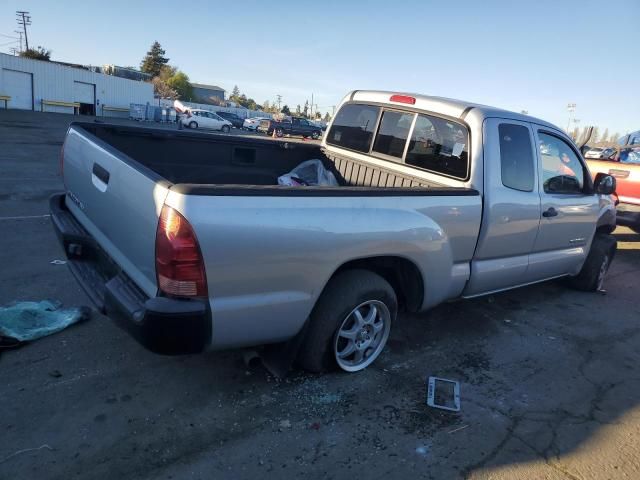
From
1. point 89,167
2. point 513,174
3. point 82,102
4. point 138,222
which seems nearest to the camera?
point 138,222

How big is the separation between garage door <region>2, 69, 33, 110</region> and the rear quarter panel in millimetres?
48004

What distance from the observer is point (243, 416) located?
284 centimetres

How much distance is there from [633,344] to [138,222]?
4.49 meters

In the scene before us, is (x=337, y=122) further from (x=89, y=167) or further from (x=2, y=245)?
(x=2, y=245)

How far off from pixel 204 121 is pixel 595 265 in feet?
125

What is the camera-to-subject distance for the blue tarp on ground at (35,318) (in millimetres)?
3428

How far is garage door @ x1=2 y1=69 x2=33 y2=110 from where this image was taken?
4069 centimetres

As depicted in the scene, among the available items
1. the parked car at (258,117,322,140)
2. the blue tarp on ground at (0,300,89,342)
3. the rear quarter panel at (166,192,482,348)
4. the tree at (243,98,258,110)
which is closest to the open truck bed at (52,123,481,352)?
the rear quarter panel at (166,192,482,348)

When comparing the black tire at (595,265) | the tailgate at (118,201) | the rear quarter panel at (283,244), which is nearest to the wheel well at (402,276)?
the rear quarter panel at (283,244)

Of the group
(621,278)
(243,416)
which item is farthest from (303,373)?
(621,278)

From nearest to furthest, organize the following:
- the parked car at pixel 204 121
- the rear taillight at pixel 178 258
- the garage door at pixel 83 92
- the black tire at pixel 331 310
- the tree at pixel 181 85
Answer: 1. the rear taillight at pixel 178 258
2. the black tire at pixel 331 310
3. the parked car at pixel 204 121
4. the garage door at pixel 83 92
5. the tree at pixel 181 85

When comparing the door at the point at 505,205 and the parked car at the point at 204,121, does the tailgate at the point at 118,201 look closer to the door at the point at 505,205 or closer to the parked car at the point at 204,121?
the door at the point at 505,205

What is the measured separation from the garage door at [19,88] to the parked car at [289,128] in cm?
2074

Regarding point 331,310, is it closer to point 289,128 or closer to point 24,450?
point 24,450
